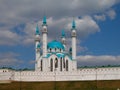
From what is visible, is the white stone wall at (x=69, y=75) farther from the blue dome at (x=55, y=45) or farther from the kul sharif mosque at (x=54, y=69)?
the blue dome at (x=55, y=45)

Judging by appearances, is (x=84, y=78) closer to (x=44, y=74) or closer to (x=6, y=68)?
(x=44, y=74)

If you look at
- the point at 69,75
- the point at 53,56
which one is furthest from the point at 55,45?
the point at 69,75

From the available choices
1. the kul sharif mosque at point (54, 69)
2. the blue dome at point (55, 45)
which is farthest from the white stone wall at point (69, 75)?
the blue dome at point (55, 45)

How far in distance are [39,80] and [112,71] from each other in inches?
1229

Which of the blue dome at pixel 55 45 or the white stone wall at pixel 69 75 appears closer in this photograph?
the white stone wall at pixel 69 75

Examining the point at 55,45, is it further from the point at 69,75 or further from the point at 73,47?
the point at 69,75

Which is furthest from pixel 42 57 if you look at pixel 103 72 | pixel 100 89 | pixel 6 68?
pixel 100 89

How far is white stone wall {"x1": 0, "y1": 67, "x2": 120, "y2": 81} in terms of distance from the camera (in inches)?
4875

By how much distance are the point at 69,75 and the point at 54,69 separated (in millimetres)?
11202

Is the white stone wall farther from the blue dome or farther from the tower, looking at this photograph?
the blue dome

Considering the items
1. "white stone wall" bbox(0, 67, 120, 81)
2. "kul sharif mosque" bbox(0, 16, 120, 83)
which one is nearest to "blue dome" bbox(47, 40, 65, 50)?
"kul sharif mosque" bbox(0, 16, 120, 83)

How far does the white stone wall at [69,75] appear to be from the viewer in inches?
4875

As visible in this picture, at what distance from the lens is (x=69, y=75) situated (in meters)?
132

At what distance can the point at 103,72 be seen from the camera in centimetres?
12538
